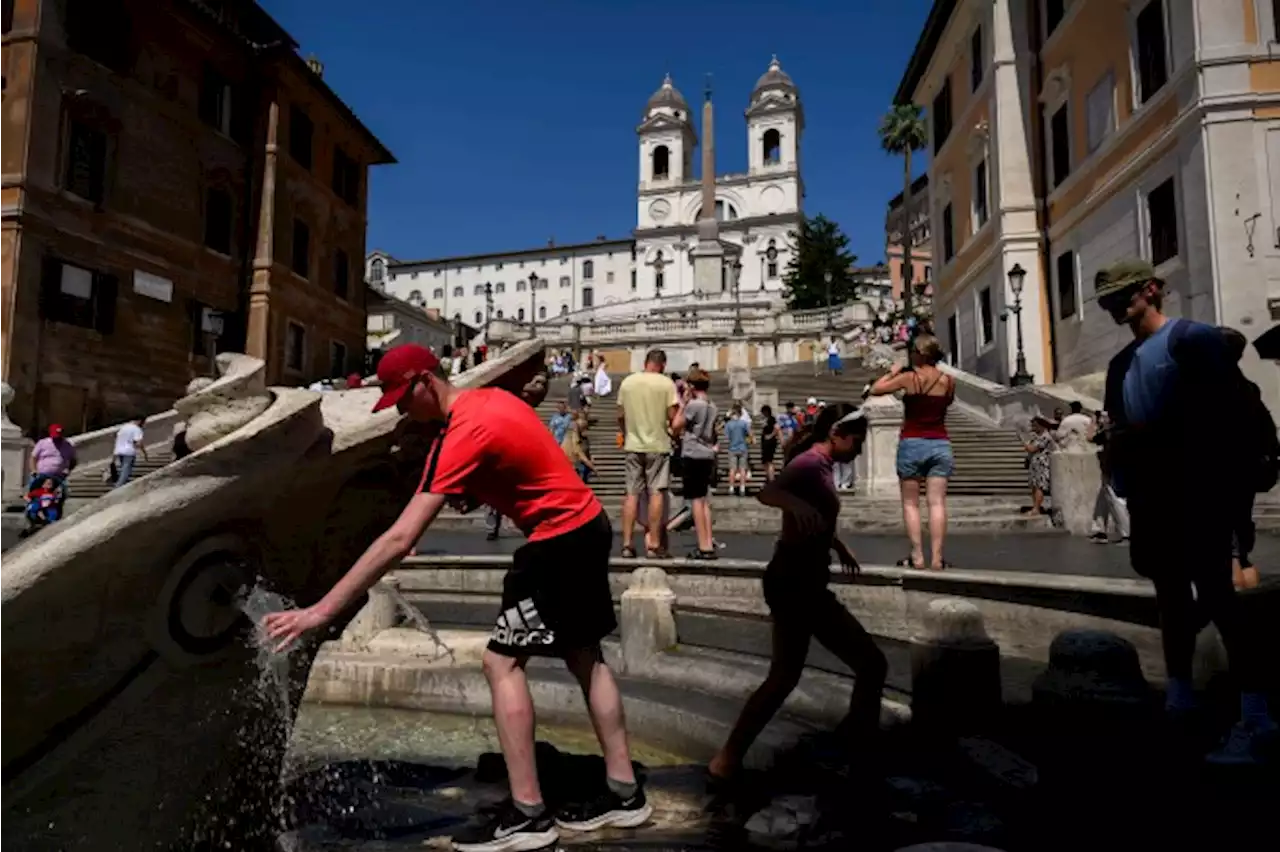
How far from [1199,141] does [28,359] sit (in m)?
24.3

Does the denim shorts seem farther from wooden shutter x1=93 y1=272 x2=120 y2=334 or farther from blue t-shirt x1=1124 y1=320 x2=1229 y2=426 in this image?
wooden shutter x1=93 y1=272 x2=120 y2=334

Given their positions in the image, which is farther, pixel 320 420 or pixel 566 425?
pixel 566 425

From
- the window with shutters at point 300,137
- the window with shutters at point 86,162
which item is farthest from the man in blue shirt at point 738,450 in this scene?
the window with shutters at point 300,137

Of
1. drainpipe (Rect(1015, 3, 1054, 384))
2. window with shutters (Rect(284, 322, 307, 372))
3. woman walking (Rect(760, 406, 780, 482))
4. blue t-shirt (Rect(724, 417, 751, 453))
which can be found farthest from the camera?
window with shutters (Rect(284, 322, 307, 372))

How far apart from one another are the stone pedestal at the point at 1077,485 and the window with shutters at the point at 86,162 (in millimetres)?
22605

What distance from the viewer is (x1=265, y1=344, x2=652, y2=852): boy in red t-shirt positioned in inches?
111

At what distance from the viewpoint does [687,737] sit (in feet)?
13.0

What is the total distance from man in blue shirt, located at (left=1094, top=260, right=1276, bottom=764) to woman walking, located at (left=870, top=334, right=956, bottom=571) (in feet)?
7.13

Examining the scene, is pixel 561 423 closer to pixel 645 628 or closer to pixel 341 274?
pixel 645 628

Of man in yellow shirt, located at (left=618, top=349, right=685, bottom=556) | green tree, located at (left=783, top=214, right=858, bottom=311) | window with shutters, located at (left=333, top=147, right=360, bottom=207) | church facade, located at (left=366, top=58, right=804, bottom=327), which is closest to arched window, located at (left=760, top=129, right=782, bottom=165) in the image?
church facade, located at (left=366, top=58, right=804, bottom=327)

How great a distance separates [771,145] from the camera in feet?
317

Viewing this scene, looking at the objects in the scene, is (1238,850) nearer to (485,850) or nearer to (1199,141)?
(485,850)

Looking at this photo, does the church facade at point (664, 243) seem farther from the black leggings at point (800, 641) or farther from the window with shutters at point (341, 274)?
the black leggings at point (800, 641)

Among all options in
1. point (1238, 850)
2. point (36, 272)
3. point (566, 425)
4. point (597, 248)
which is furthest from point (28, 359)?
point (597, 248)
